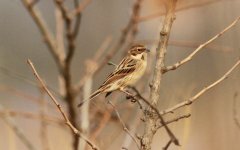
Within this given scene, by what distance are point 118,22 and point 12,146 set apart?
10.8 metres

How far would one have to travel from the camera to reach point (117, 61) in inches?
452

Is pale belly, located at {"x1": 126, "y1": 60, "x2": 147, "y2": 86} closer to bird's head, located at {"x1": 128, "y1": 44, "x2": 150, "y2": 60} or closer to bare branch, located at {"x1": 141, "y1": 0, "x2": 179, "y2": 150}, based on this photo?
bird's head, located at {"x1": 128, "y1": 44, "x2": 150, "y2": 60}

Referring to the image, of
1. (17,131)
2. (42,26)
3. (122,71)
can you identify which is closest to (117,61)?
(122,71)

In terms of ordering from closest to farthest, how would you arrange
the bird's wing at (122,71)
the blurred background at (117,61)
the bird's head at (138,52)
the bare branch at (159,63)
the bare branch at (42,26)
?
the bare branch at (159,63)
the bare branch at (42,26)
the blurred background at (117,61)
the bird's wing at (122,71)
the bird's head at (138,52)

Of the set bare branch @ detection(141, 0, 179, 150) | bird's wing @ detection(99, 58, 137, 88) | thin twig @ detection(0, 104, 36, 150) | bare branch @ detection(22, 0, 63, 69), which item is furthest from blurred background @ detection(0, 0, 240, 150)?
bare branch @ detection(141, 0, 179, 150)

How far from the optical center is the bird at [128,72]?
14.2 feet

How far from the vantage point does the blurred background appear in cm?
386

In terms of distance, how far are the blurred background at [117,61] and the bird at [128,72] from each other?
0.08 meters

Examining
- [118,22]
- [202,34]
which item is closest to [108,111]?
[118,22]

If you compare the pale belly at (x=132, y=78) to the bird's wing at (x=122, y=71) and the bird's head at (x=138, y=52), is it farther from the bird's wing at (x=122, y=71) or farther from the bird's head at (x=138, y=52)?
the bird's head at (x=138, y=52)

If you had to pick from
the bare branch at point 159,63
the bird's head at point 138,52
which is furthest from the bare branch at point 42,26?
the bird's head at point 138,52

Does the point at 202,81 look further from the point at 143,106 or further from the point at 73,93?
the point at 143,106

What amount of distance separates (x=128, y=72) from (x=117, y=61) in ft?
22.7

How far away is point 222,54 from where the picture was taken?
427 centimetres
